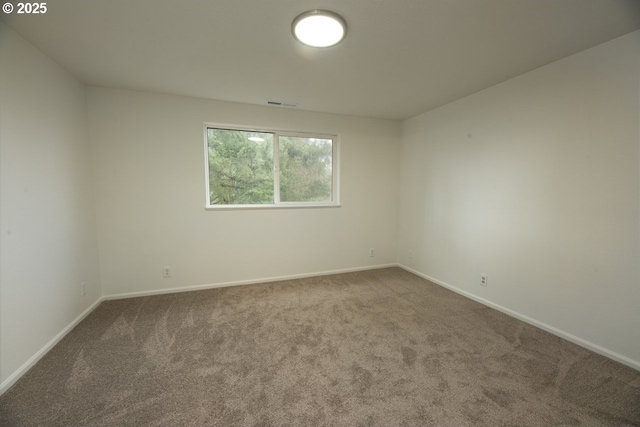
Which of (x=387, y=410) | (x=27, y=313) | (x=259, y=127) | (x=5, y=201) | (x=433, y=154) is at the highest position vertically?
(x=259, y=127)

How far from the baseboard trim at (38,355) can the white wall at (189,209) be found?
1.71ft

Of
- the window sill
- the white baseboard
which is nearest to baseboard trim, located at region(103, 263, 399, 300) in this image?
the white baseboard

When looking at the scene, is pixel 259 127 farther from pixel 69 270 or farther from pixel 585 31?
pixel 585 31

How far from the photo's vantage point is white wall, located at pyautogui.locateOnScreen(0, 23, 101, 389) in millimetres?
1610

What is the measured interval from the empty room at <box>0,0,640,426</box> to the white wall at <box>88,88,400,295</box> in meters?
0.03

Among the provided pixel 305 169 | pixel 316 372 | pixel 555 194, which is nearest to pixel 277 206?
pixel 305 169

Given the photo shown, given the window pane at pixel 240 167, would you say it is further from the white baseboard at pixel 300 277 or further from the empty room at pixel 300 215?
the white baseboard at pixel 300 277

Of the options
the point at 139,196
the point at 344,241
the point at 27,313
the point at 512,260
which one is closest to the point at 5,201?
the point at 27,313

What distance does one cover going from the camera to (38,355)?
1805 mm

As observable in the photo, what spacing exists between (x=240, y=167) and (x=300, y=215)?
1049 mm

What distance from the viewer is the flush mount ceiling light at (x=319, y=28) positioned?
1522mm

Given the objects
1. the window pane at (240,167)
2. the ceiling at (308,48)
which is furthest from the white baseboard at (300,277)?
the ceiling at (308,48)

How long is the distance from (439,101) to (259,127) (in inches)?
92.2

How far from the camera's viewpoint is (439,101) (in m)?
3.06
